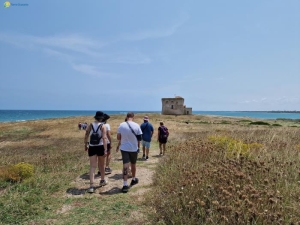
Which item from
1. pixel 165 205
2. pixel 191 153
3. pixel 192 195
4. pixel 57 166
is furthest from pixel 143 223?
pixel 57 166

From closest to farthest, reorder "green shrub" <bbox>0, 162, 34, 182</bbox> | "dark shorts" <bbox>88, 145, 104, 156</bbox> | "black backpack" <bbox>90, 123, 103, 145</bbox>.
A: "black backpack" <bbox>90, 123, 103, 145</bbox> < "dark shorts" <bbox>88, 145, 104, 156</bbox> < "green shrub" <bbox>0, 162, 34, 182</bbox>

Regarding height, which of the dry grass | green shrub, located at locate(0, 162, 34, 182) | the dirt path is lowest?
the dirt path

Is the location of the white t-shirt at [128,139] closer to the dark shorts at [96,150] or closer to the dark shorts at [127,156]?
the dark shorts at [127,156]

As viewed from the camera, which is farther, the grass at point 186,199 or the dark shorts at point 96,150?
the dark shorts at point 96,150

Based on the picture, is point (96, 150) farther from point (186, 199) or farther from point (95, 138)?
point (186, 199)

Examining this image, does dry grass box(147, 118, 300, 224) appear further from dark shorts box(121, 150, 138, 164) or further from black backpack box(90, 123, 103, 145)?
black backpack box(90, 123, 103, 145)

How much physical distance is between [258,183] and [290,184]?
54 cm

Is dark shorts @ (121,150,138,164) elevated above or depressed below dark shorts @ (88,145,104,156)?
below

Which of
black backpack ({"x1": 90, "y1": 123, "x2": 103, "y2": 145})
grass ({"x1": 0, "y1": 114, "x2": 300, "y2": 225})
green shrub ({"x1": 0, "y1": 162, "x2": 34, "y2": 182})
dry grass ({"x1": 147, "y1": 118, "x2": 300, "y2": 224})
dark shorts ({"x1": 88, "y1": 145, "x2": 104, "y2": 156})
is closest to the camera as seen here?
dry grass ({"x1": 147, "y1": 118, "x2": 300, "y2": 224})

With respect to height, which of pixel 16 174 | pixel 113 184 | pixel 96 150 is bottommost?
pixel 113 184

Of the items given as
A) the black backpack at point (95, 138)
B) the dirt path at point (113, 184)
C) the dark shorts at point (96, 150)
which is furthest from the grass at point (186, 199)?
the black backpack at point (95, 138)

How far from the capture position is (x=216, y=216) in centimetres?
325

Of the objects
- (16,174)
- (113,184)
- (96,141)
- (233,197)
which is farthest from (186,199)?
(16,174)

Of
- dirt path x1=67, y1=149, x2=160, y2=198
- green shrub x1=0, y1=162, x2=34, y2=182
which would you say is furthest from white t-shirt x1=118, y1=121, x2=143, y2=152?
green shrub x1=0, y1=162, x2=34, y2=182
